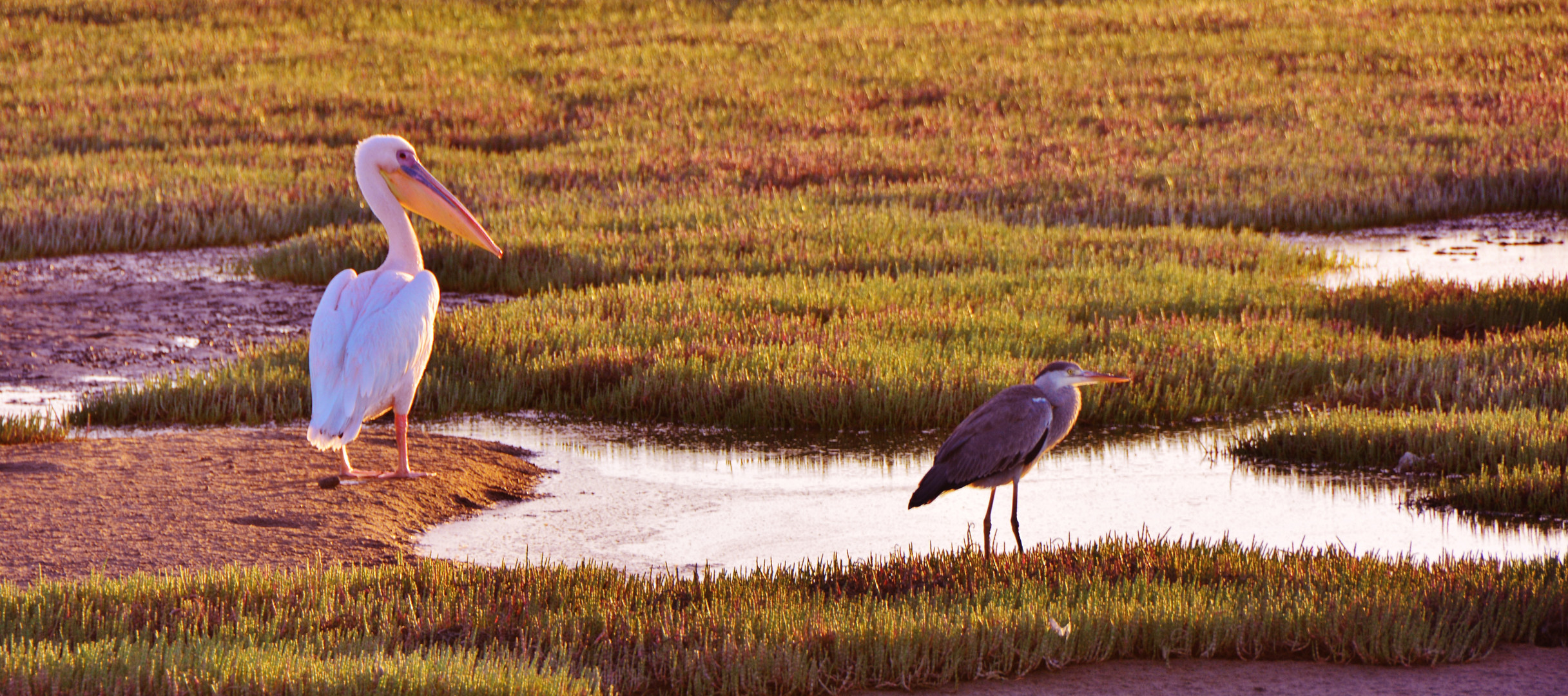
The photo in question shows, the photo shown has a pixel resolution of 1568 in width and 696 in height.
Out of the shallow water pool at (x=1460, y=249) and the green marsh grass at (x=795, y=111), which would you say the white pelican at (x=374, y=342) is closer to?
→ the green marsh grass at (x=795, y=111)

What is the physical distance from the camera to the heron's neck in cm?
723

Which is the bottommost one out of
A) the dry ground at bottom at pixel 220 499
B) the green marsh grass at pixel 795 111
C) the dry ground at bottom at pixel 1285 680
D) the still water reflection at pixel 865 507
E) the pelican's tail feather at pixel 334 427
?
the dry ground at bottom at pixel 1285 680

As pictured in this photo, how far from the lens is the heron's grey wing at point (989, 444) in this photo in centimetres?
680

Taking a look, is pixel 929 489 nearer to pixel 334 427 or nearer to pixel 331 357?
pixel 334 427

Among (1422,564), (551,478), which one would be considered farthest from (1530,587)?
(551,478)

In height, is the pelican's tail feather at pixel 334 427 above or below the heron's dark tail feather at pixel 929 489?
above

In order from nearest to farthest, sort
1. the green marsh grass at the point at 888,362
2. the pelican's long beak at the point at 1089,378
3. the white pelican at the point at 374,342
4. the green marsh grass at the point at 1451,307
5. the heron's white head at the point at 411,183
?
the pelican's long beak at the point at 1089,378 → the white pelican at the point at 374,342 → the heron's white head at the point at 411,183 → the green marsh grass at the point at 888,362 → the green marsh grass at the point at 1451,307

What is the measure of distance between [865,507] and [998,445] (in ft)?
4.13

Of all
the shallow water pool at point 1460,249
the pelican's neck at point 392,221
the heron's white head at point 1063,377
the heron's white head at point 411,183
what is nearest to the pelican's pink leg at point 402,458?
the pelican's neck at point 392,221

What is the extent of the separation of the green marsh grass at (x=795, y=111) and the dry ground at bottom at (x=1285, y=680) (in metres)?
11.8

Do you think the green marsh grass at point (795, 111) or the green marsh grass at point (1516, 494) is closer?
the green marsh grass at point (1516, 494)

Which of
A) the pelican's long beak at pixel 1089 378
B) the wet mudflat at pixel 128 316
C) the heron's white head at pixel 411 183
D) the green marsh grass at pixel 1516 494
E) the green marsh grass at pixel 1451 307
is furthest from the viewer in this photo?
the green marsh grass at pixel 1451 307

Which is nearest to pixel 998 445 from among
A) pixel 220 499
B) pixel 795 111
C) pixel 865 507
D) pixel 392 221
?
pixel 865 507

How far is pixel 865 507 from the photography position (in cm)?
789
